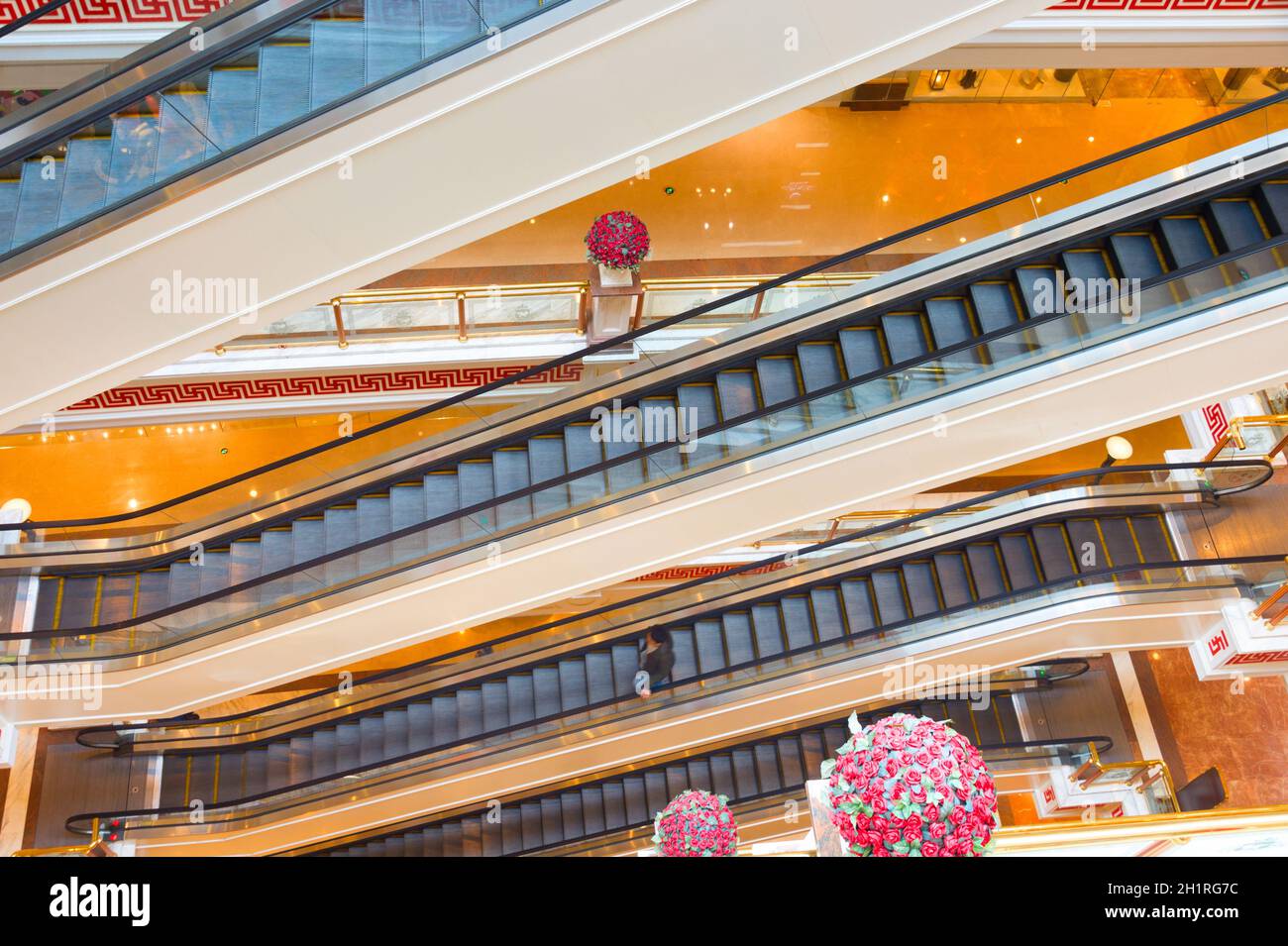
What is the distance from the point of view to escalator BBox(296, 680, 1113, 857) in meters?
10.1

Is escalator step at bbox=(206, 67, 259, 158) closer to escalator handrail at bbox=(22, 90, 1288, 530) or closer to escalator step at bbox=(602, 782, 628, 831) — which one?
escalator handrail at bbox=(22, 90, 1288, 530)

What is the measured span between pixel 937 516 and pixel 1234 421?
104 inches

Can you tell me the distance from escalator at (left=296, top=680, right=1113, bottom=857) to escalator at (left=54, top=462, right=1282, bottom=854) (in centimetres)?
46

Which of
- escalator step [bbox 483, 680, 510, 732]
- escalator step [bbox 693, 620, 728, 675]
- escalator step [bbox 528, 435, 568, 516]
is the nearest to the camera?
escalator step [bbox 528, 435, 568, 516]

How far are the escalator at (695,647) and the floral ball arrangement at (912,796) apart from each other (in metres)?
5.37

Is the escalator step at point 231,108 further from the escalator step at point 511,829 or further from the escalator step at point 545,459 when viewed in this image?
the escalator step at point 511,829

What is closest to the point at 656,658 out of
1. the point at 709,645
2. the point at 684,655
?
the point at 684,655

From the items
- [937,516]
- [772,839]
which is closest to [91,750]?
[772,839]

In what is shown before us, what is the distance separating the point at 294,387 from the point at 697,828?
6.03 m

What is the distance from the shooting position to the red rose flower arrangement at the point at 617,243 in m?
8.97

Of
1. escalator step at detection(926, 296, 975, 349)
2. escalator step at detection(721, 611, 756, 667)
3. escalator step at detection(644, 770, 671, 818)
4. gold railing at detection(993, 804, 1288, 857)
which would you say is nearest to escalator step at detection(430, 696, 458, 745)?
escalator step at detection(644, 770, 671, 818)

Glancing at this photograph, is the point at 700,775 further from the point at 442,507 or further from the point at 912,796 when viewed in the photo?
the point at 912,796

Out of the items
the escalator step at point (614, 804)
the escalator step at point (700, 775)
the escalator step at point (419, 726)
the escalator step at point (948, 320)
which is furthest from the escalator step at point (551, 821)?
the escalator step at point (948, 320)
